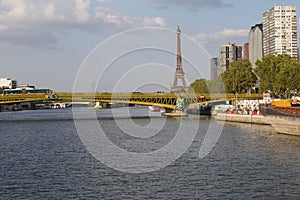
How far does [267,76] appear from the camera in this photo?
11838 centimetres

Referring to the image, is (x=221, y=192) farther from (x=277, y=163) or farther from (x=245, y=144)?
(x=245, y=144)

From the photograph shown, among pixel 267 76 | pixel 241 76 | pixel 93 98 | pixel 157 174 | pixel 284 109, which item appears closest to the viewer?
pixel 157 174

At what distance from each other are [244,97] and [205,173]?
8230cm

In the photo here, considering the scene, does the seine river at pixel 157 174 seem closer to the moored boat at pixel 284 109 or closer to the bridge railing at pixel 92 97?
the moored boat at pixel 284 109

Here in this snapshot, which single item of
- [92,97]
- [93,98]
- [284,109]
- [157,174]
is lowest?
[157,174]

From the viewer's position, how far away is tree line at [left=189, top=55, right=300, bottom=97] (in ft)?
364

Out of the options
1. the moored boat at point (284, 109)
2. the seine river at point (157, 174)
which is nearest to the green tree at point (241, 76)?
the moored boat at point (284, 109)

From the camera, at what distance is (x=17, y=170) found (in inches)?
1380

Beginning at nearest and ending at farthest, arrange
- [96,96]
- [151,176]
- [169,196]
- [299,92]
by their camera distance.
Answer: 1. [169,196]
2. [151,176]
3. [96,96]
4. [299,92]

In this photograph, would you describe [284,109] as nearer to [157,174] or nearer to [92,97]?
[157,174]

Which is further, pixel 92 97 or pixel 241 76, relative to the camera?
pixel 241 76

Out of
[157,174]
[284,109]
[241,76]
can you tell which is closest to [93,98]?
[241,76]

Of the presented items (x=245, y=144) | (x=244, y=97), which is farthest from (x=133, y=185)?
(x=244, y=97)

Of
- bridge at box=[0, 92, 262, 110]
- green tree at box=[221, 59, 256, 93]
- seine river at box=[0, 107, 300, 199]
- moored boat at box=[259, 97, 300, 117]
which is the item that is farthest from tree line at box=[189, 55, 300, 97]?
seine river at box=[0, 107, 300, 199]
